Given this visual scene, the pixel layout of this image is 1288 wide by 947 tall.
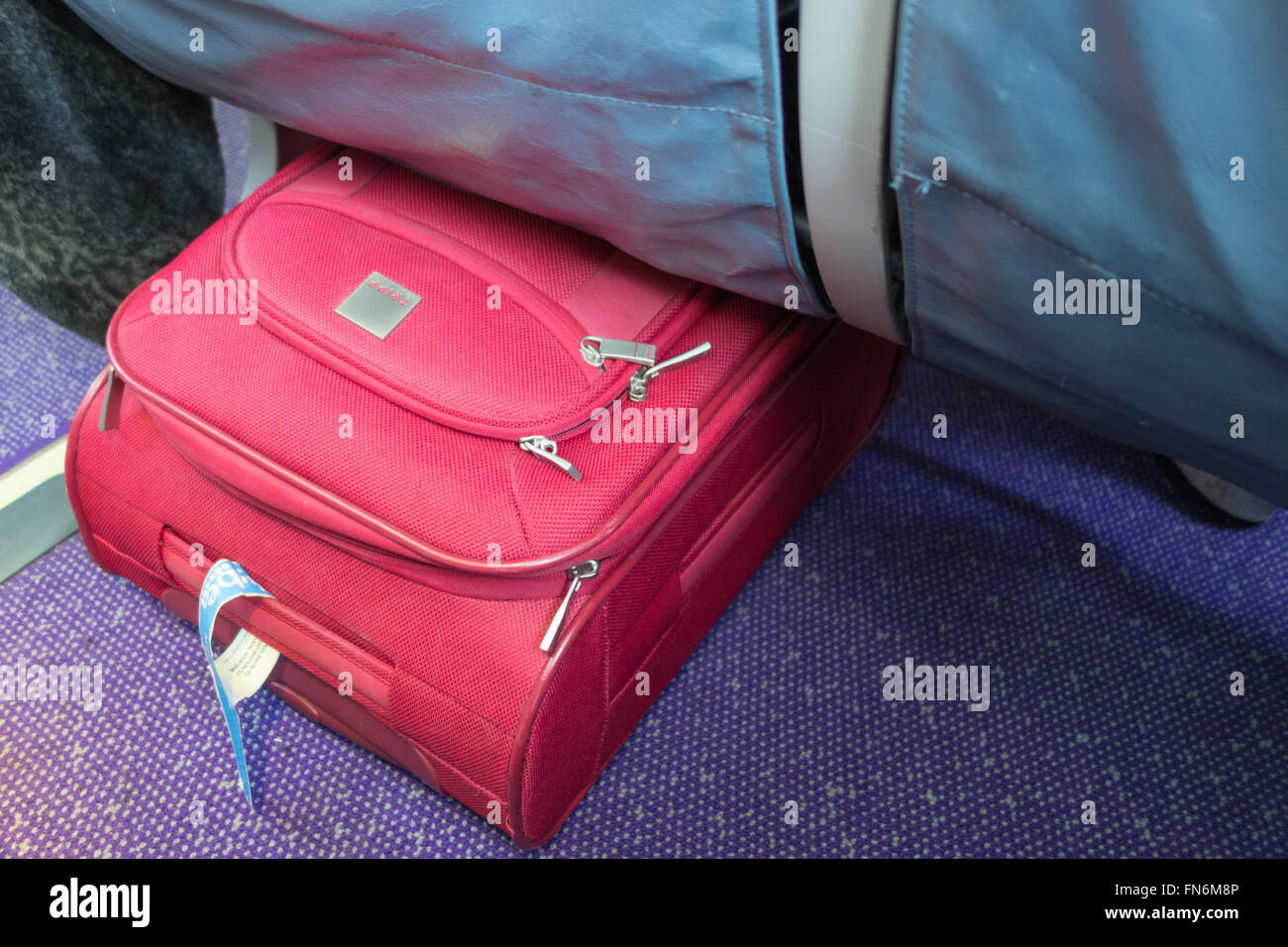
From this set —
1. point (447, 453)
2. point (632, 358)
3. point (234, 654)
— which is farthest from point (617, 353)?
point (234, 654)

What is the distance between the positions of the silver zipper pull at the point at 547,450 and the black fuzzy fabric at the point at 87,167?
0.58 meters

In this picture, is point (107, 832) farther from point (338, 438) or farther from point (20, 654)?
point (338, 438)

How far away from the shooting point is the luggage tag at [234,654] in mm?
898

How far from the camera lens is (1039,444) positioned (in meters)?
1.26

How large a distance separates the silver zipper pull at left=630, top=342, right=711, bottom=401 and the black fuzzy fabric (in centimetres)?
61

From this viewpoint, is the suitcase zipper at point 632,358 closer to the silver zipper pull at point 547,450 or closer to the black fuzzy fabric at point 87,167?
the silver zipper pull at point 547,450

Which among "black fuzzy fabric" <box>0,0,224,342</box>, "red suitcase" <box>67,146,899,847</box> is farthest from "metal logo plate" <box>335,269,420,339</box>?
"black fuzzy fabric" <box>0,0,224,342</box>

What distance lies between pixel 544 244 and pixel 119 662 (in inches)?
23.0

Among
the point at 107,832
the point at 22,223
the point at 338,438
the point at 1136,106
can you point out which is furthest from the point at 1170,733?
the point at 22,223

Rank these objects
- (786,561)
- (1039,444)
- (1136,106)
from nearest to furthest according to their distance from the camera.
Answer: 1. (1136,106)
2. (786,561)
3. (1039,444)

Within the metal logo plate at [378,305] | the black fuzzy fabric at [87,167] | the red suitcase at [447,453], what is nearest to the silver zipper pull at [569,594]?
the red suitcase at [447,453]

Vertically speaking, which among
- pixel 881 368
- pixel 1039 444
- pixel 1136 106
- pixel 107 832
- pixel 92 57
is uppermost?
pixel 1136 106

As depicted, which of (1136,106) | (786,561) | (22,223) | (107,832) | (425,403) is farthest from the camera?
(786,561)

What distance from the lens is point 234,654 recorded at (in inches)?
37.8
